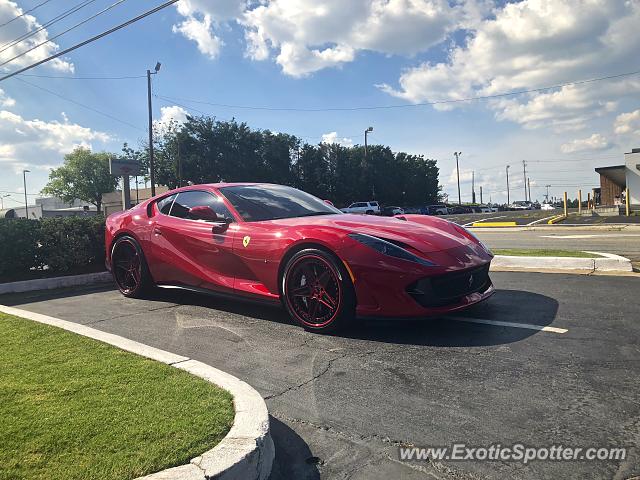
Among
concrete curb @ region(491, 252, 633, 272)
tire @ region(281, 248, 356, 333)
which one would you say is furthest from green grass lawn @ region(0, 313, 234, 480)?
concrete curb @ region(491, 252, 633, 272)

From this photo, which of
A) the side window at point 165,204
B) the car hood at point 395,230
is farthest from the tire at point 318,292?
the side window at point 165,204

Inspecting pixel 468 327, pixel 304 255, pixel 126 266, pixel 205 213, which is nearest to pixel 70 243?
pixel 126 266

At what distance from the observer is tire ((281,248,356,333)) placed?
402 centimetres

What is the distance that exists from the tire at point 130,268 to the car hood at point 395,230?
2.17 meters

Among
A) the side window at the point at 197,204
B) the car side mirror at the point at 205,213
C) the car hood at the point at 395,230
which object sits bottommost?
the car hood at the point at 395,230

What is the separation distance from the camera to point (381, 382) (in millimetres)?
3105

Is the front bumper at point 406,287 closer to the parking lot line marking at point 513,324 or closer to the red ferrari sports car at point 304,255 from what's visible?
the red ferrari sports car at point 304,255

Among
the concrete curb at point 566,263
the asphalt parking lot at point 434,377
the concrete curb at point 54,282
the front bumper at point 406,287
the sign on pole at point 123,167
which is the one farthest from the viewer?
the sign on pole at point 123,167

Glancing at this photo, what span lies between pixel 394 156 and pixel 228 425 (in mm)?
75495

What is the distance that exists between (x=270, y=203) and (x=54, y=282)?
→ 4578 millimetres

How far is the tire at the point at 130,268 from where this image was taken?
589 cm

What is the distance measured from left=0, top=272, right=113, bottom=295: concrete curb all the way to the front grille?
6185 millimetres

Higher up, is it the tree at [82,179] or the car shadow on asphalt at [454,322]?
the tree at [82,179]

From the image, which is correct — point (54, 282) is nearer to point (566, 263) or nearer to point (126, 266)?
point (126, 266)
